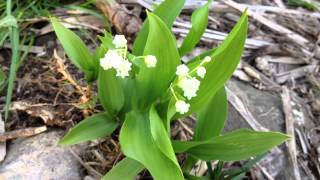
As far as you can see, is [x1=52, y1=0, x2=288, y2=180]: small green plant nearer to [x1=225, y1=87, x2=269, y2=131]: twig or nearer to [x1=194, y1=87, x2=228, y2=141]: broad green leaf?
[x1=194, y1=87, x2=228, y2=141]: broad green leaf

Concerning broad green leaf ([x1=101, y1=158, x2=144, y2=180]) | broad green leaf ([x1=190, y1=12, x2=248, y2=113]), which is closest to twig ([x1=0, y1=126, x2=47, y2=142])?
broad green leaf ([x1=101, y1=158, x2=144, y2=180])

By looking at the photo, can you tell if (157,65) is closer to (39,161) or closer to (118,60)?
(118,60)

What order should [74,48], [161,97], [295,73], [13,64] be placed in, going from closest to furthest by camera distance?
[161,97], [74,48], [13,64], [295,73]

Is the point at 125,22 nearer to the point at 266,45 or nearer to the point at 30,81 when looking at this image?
the point at 30,81

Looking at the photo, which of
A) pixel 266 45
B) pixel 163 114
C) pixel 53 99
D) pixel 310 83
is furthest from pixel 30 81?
pixel 310 83

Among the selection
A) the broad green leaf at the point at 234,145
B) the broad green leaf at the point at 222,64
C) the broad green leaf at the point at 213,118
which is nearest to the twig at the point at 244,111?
the broad green leaf at the point at 213,118

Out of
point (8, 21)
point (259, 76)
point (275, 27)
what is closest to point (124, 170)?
point (8, 21)
